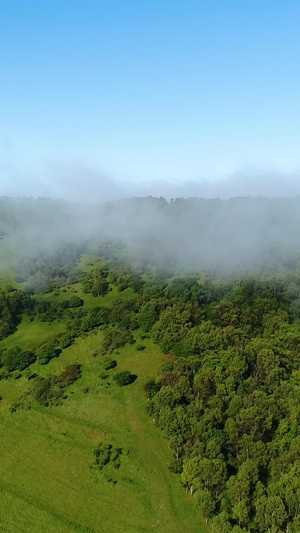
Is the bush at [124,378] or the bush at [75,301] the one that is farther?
the bush at [75,301]

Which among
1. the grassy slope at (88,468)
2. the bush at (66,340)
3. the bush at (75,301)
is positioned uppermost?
the bush at (75,301)

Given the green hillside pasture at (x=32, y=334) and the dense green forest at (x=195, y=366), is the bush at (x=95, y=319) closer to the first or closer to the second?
the dense green forest at (x=195, y=366)

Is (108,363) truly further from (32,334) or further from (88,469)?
(32,334)

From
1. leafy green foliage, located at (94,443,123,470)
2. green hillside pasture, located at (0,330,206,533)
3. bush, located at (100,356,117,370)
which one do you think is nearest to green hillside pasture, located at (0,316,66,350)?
green hillside pasture, located at (0,330,206,533)

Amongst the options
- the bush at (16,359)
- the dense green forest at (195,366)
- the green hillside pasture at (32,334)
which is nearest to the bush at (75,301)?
the dense green forest at (195,366)

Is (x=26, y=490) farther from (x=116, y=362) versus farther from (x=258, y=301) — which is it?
(x=258, y=301)

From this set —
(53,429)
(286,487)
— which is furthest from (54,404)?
(286,487)

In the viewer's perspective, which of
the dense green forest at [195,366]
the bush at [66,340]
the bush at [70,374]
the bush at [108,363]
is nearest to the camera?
the dense green forest at [195,366]
